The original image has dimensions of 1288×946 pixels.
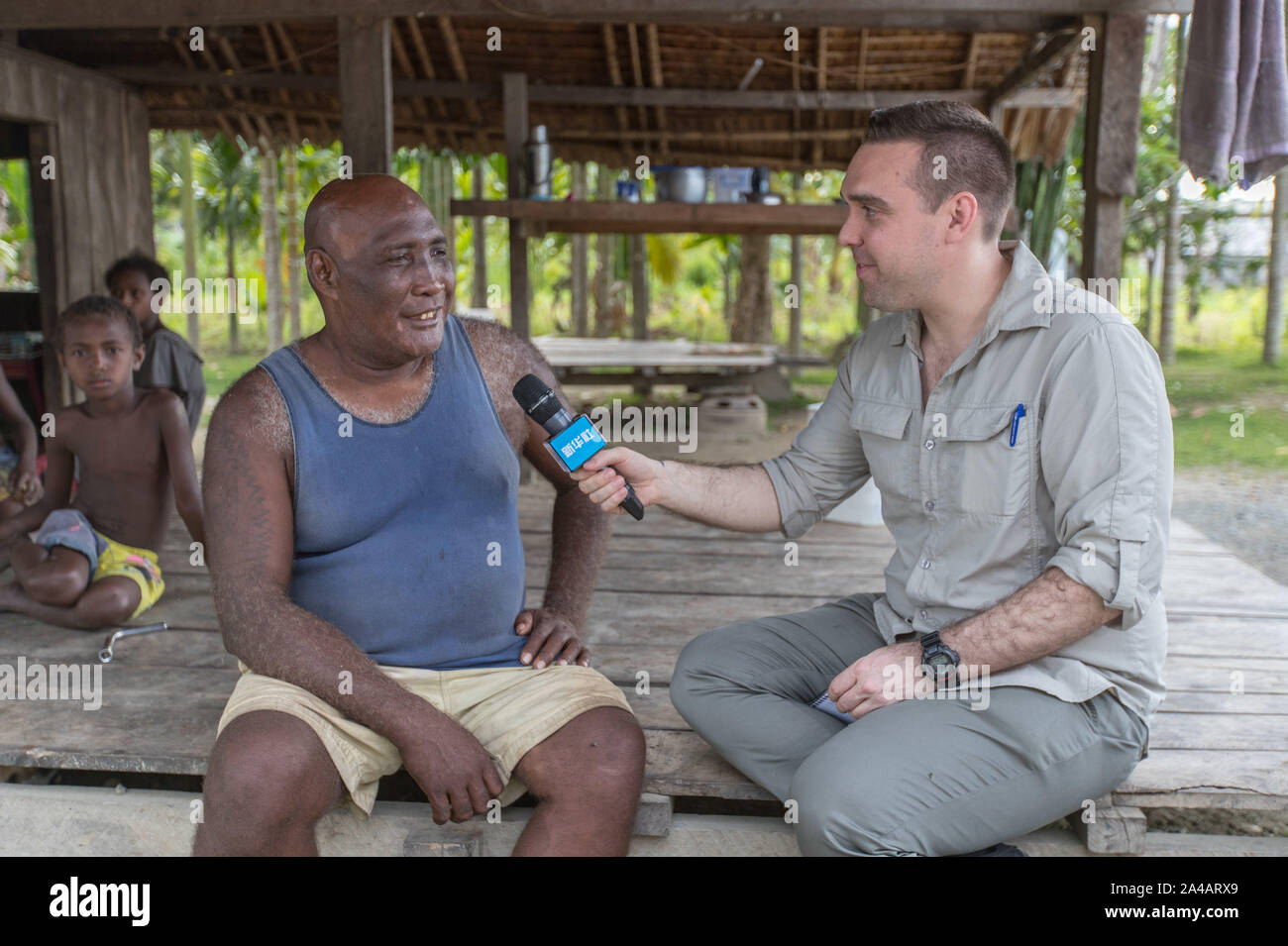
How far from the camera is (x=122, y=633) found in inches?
130

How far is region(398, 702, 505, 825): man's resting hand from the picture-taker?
2.11m

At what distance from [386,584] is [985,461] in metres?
1.24

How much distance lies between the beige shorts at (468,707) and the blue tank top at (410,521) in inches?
2.8

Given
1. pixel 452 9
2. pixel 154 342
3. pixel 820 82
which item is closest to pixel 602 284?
pixel 820 82

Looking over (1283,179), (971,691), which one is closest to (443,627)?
(971,691)

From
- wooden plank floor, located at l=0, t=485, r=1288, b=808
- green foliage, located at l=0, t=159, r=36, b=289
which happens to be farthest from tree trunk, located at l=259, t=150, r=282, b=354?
wooden plank floor, located at l=0, t=485, r=1288, b=808

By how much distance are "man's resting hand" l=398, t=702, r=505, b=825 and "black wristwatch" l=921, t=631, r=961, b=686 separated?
2.75 ft

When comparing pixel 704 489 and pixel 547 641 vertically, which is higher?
pixel 704 489

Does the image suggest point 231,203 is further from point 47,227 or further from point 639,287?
point 47,227

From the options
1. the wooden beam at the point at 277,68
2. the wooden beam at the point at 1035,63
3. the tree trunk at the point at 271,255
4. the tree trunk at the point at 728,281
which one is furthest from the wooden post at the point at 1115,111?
the tree trunk at the point at 728,281

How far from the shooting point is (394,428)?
2361 millimetres

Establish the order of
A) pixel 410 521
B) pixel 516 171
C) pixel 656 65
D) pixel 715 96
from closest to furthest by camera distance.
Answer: pixel 410 521 → pixel 516 171 → pixel 656 65 → pixel 715 96

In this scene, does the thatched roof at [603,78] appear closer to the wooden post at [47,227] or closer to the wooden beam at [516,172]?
the wooden beam at [516,172]

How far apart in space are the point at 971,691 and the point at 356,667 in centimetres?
117
